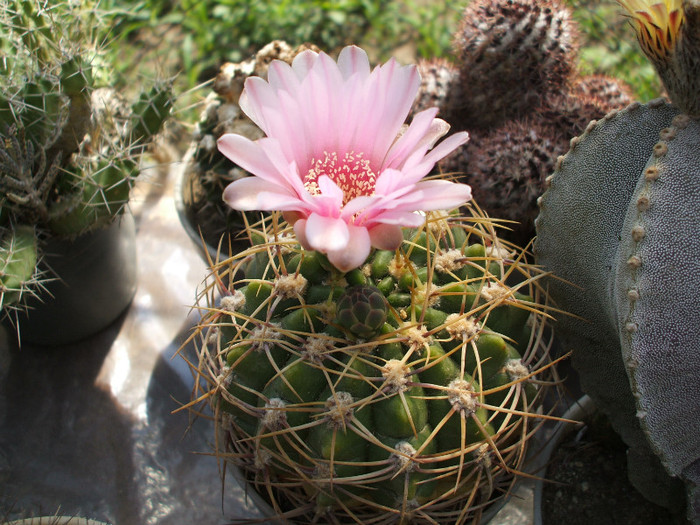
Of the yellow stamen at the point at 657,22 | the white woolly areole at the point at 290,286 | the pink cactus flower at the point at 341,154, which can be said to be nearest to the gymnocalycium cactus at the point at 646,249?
the yellow stamen at the point at 657,22

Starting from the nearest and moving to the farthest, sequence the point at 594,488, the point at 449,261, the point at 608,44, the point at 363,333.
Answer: the point at 363,333 → the point at 449,261 → the point at 594,488 → the point at 608,44

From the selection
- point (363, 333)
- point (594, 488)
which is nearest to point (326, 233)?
point (363, 333)

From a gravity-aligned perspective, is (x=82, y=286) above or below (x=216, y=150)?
below

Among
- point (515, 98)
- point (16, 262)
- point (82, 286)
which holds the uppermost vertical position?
point (515, 98)

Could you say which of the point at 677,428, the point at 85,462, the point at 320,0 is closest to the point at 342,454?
the point at 677,428

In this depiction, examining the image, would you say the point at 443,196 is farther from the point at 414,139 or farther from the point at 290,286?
A: the point at 290,286

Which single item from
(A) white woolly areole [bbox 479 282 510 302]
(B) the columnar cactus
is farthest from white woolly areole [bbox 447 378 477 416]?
(B) the columnar cactus

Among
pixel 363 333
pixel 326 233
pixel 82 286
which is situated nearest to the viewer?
pixel 326 233
